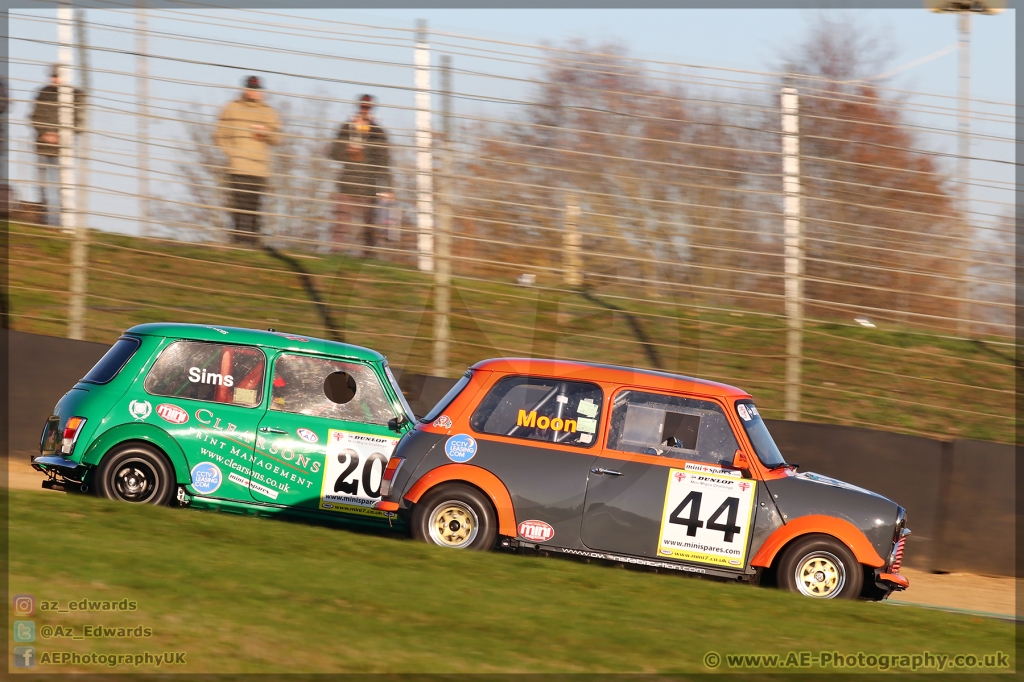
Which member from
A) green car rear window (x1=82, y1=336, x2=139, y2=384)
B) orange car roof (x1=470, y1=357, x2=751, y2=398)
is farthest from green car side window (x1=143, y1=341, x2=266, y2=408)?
orange car roof (x1=470, y1=357, x2=751, y2=398)

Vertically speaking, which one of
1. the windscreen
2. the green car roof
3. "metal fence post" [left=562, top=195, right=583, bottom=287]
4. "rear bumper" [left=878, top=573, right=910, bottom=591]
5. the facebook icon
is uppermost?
"metal fence post" [left=562, top=195, right=583, bottom=287]

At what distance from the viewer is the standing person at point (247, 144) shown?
1234 cm

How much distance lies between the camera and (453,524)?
7.89 meters

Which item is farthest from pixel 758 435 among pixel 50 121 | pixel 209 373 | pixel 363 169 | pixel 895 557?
pixel 50 121

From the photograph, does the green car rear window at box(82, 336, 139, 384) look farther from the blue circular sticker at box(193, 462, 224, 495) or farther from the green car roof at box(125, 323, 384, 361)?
the blue circular sticker at box(193, 462, 224, 495)

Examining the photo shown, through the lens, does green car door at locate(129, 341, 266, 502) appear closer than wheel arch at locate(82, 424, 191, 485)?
No

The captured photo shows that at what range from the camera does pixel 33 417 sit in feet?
36.2

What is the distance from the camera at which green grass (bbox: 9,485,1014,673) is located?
5.04 meters

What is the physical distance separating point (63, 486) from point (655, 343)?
6.11 metres

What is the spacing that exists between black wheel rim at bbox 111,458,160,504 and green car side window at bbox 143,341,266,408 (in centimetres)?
61

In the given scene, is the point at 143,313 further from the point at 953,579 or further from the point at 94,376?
the point at 953,579

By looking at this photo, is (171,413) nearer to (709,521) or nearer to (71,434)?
(71,434)

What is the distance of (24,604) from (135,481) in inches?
138

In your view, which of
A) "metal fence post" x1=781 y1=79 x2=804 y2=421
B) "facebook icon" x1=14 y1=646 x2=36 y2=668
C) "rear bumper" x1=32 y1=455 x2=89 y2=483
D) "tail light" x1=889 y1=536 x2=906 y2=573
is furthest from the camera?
"metal fence post" x1=781 y1=79 x2=804 y2=421
